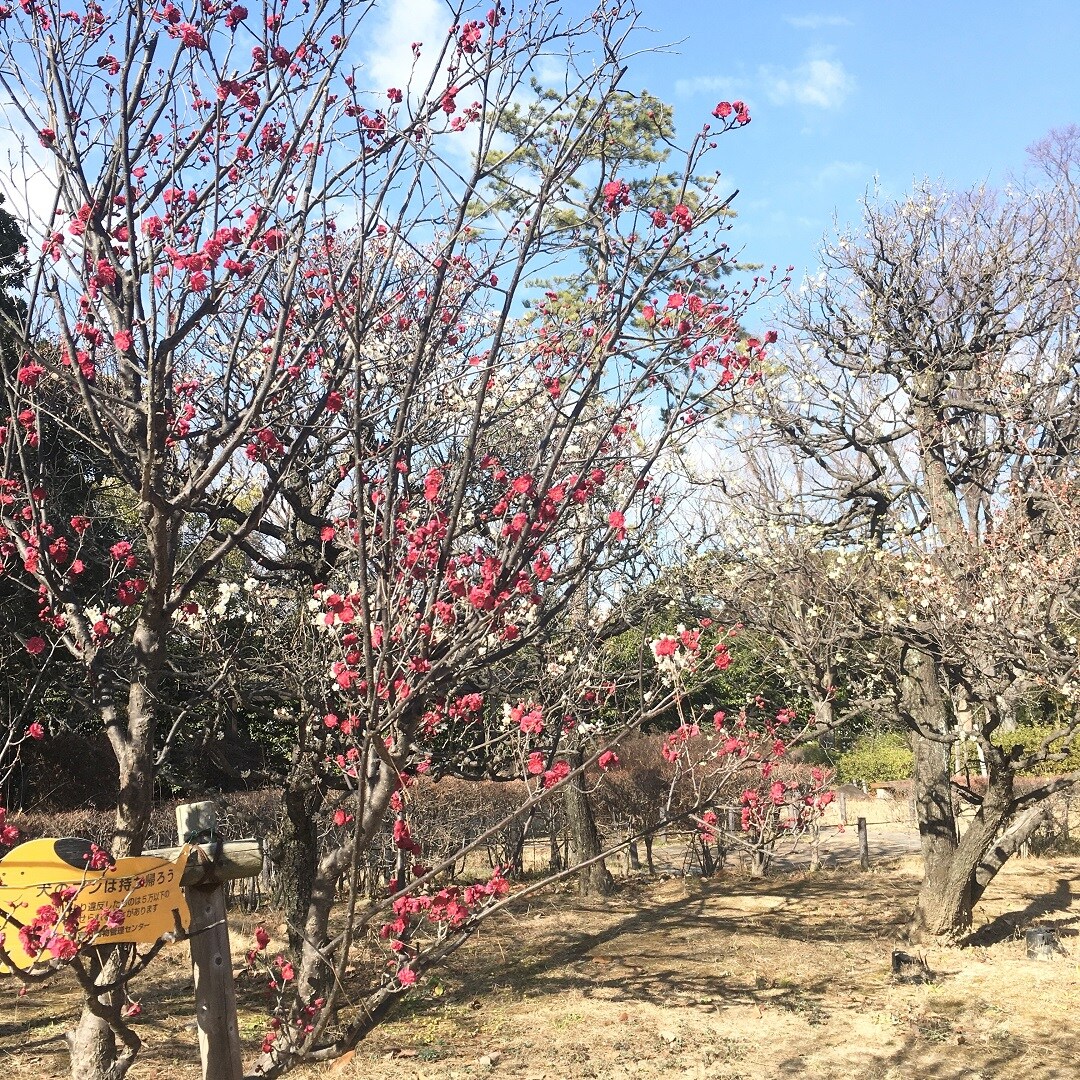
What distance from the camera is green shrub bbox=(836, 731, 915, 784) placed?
61.5ft

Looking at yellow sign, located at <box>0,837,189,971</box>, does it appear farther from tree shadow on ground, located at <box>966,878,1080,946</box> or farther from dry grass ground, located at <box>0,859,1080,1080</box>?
tree shadow on ground, located at <box>966,878,1080,946</box>

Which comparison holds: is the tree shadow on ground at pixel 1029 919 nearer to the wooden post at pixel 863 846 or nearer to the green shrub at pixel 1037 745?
the wooden post at pixel 863 846

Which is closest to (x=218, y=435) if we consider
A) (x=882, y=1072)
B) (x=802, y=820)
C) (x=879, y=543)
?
(x=802, y=820)

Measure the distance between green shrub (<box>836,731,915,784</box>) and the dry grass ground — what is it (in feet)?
26.8

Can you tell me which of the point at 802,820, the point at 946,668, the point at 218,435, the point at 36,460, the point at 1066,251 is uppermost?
the point at 1066,251

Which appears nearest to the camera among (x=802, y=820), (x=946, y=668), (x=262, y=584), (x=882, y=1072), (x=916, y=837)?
(x=802, y=820)

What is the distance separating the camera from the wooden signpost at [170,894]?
2.66m

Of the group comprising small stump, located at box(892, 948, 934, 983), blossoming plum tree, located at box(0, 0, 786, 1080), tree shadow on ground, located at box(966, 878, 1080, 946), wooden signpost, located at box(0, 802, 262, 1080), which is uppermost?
blossoming plum tree, located at box(0, 0, 786, 1080)

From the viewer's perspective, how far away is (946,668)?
358 inches

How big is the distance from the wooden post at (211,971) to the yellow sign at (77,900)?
1.14ft

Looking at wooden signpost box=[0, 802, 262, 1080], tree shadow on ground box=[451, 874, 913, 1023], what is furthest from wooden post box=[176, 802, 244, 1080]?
tree shadow on ground box=[451, 874, 913, 1023]

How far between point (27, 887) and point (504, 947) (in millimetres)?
7497

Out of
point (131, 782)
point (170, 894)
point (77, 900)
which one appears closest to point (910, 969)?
point (131, 782)

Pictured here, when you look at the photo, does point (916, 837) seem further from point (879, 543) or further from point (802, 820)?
point (802, 820)
